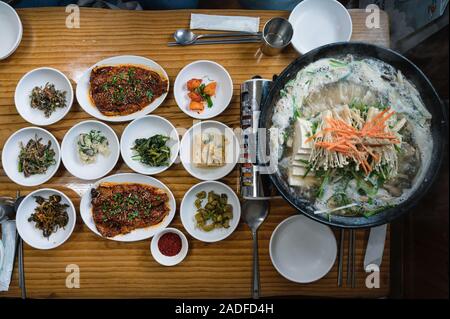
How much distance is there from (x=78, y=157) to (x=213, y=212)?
99 centimetres

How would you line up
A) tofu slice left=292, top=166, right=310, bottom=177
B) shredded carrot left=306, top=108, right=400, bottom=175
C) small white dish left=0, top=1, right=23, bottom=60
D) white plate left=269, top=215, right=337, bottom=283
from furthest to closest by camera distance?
1. small white dish left=0, top=1, right=23, bottom=60
2. white plate left=269, top=215, right=337, bottom=283
3. tofu slice left=292, top=166, right=310, bottom=177
4. shredded carrot left=306, top=108, right=400, bottom=175

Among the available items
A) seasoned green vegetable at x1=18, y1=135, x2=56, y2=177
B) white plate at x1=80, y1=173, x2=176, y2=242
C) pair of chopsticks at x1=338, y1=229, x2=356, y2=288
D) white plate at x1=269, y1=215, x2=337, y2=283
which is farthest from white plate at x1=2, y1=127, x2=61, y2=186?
pair of chopsticks at x1=338, y1=229, x2=356, y2=288

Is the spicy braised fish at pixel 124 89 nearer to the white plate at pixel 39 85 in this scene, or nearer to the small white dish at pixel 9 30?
the white plate at pixel 39 85

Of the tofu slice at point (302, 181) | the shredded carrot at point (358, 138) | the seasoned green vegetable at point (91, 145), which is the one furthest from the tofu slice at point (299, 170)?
the seasoned green vegetable at point (91, 145)

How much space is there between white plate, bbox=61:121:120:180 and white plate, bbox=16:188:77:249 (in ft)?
0.63

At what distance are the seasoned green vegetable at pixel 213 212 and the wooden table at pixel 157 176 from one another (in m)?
0.11

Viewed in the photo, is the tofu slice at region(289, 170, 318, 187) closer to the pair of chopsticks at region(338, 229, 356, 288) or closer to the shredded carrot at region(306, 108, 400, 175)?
the shredded carrot at region(306, 108, 400, 175)

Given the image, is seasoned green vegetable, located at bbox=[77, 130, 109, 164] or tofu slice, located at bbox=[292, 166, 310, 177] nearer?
tofu slice, located at bbox=[292, 166, 310, 177]

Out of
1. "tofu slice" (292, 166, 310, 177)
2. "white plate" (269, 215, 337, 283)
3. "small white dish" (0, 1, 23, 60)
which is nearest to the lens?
"tofu slice" (292, 166, 310, 177)

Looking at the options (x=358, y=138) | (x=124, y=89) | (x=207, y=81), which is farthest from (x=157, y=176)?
(x=358, y=138)

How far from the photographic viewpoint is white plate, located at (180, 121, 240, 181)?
88.0 inches

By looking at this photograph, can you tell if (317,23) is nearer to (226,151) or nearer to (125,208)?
(226,151)

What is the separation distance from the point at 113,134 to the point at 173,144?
40 centimetres
